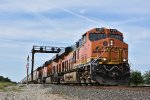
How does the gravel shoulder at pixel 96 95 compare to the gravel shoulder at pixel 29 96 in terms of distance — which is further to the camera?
the gravel shoulder at pixel 29 96

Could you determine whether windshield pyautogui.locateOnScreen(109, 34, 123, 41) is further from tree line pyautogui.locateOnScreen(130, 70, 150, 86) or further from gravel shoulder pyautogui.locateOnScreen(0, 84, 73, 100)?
tree line pyautogui.locateOnScreen(130, 70, 150, 86)

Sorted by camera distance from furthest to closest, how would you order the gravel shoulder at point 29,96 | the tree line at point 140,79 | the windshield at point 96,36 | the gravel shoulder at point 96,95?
the tree line at point 140,79 < the windshield at point 96,36 < the gravel shoulder at point 29,96 < the gravel shoulder at point 96,95

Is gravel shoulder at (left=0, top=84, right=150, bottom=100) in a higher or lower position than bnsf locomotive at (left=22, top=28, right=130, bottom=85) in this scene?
lower

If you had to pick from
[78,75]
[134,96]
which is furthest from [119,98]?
[78,75]

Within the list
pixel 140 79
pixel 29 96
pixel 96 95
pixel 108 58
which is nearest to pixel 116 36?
pixel 108 58

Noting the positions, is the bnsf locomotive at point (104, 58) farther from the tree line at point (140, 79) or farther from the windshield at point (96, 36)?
the tree line at point (140, 79)

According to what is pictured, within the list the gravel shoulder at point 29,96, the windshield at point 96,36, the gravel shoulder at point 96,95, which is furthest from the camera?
the windshield at point 96,36

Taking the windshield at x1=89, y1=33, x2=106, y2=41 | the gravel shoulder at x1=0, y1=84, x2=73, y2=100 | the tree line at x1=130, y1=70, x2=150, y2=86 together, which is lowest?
the gravel shoulder at x1=0, y1=84, x2=73, y2=100

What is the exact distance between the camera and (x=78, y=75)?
25766 mm

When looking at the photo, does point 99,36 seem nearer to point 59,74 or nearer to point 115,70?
point 115,70

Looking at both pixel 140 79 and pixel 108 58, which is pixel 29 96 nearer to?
pixel 108 58

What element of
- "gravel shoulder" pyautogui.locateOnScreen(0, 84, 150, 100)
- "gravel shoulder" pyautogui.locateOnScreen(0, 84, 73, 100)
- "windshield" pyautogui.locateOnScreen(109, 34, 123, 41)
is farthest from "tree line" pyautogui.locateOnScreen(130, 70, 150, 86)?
"gravel shoulder" pyautogui.locateOnScreen(0, 84, 150, 100)

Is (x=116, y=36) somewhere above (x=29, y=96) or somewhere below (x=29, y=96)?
above

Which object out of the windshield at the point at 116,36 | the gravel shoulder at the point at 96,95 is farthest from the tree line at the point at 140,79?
the gravel shoulder at the point at 96,95
